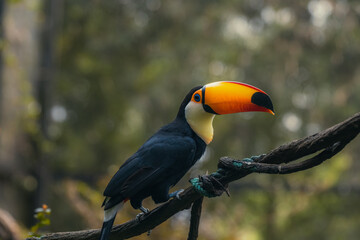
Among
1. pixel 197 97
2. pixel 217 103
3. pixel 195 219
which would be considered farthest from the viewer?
pixel 197 97

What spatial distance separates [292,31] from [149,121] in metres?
2.86

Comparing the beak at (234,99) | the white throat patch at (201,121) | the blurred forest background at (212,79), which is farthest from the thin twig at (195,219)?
the blurred forest background at (212,79)

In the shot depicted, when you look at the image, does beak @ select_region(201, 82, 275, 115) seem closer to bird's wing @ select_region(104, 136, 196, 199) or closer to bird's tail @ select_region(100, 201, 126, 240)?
bird's wing @ select_region(104, 136, 196, 199)

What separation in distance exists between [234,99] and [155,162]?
0.45 m

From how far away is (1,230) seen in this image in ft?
10.7

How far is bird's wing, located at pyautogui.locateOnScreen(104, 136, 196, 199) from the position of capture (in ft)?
7.37

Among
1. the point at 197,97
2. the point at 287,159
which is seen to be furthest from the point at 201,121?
the point at 287,159

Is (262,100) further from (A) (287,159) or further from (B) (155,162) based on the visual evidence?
(B) (155,162)

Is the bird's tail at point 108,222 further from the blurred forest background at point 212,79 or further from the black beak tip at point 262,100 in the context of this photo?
the blurred forest background at point 212,79

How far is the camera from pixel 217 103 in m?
2.36

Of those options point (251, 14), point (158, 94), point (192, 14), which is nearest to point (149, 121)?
point (158, 94)

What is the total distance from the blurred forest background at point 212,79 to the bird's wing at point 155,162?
18.9 feet

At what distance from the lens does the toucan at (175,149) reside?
2.16m

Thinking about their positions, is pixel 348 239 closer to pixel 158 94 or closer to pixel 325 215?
pixel 325 215
